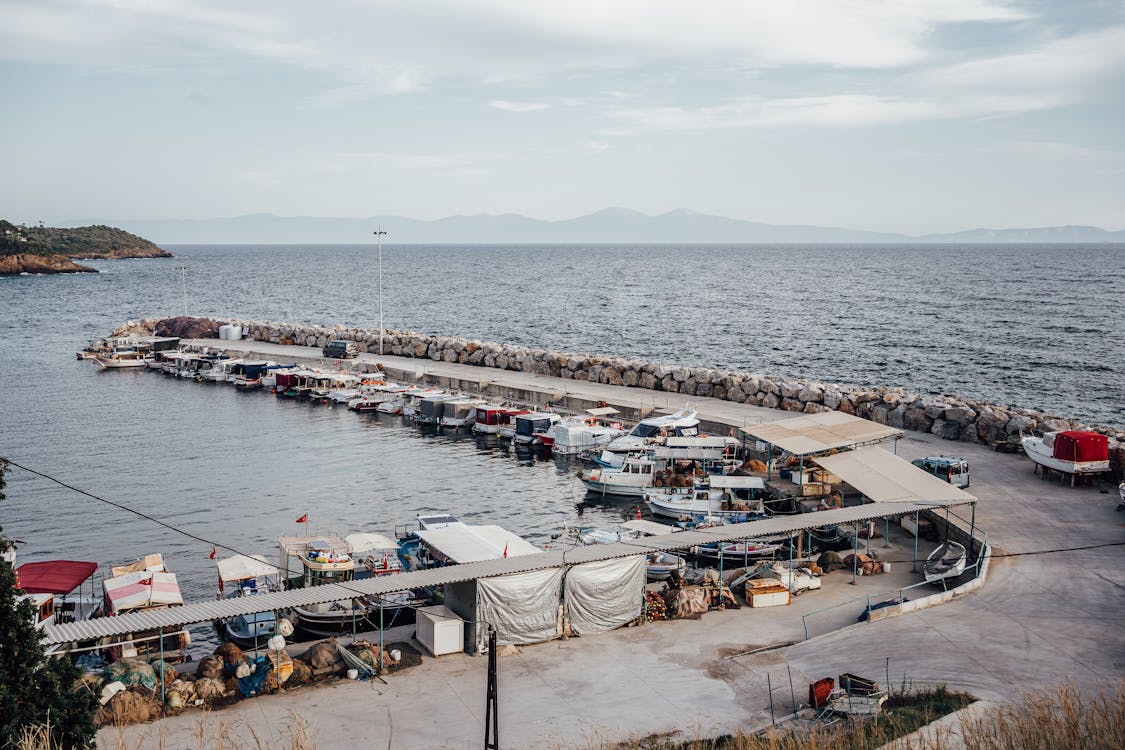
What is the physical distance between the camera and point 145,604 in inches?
883

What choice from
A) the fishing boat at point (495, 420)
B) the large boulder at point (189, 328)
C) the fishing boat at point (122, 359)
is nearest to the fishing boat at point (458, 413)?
the fishing boat at point (495, 420)

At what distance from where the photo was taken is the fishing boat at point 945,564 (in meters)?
23.2

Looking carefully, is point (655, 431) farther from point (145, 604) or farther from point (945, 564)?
point (145, 604)

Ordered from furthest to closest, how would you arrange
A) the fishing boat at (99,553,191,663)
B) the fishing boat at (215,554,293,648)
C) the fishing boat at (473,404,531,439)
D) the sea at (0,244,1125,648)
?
the fishing boat at (473,404,531,439) → the sea at (0,244,1125,648) → the fishing boat at (215,554,293,648) → the fishing boat at (99,553,191,663)

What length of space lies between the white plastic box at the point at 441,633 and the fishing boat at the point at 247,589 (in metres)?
4.21

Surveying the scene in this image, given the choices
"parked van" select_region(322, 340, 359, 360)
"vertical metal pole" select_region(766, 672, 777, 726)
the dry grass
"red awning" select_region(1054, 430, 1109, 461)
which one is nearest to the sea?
"parked van" select_region(322, 340, 359, 360)

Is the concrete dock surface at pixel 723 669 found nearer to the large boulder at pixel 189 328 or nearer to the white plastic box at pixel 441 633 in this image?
the white plastic box at pixel 441 633

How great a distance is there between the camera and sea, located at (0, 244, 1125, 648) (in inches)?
1346

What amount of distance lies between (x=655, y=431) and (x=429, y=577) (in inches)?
880

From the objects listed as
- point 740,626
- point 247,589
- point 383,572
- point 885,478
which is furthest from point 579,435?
point 740,626

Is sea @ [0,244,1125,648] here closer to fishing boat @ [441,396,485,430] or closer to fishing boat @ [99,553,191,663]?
fishing boat @ [441,396,485,430]

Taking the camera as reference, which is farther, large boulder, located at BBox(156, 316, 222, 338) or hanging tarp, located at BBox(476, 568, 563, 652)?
large boulder, located at BBox(156, 316, 222, 338)

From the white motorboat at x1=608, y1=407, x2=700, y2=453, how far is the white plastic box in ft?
67.5

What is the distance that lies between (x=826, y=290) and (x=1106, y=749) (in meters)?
150
